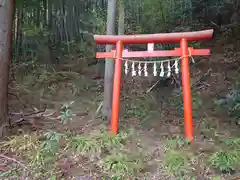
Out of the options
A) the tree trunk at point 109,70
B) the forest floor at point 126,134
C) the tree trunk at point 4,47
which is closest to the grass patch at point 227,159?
the forest floor at point 126,134

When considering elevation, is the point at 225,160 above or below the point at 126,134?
below

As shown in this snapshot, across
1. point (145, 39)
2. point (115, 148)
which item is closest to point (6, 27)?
point (145, 39)

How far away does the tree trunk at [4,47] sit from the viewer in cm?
459

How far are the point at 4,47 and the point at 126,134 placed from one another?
7.83 ft

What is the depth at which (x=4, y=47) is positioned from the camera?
15.1 feet

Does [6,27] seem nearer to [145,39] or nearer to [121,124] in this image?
[145,39]

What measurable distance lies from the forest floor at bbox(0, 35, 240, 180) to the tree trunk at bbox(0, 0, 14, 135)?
1.67ft

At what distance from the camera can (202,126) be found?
541 centimetres

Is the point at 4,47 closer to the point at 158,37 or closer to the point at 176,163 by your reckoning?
the point at 158,37

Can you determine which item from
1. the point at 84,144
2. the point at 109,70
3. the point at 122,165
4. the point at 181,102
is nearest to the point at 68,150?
the point at 84,144

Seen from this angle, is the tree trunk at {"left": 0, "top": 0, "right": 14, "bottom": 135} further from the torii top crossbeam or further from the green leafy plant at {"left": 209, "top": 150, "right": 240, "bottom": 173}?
the green leafy plant at {"left": 209, "top": 150, "right": 240, "bottom": 173}

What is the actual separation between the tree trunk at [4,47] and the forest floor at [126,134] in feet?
1.67

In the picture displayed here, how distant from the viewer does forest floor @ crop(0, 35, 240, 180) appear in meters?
4.02

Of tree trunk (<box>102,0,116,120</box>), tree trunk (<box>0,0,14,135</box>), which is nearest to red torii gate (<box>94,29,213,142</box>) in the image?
tree trunk (<box>102,0,116,120</box>)
